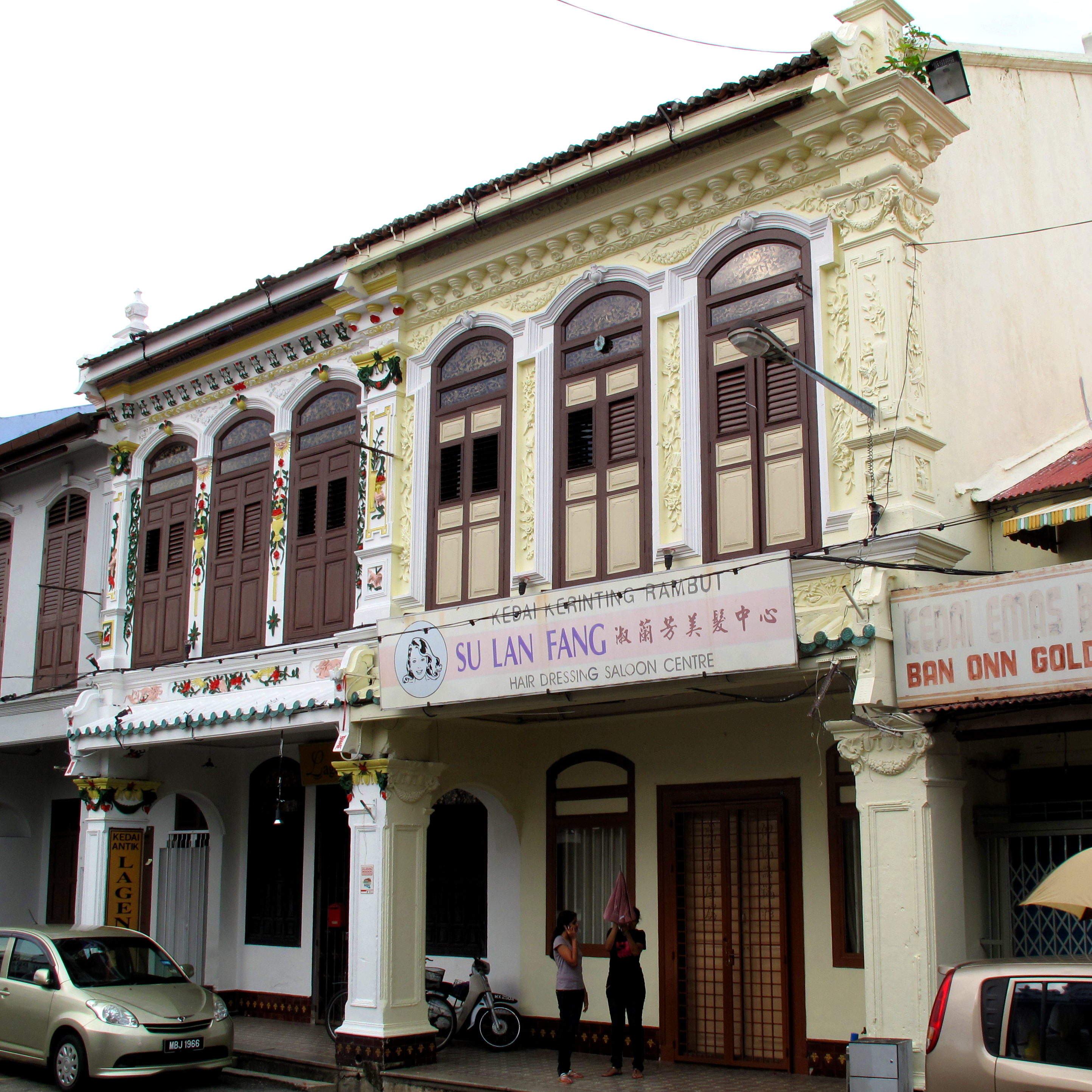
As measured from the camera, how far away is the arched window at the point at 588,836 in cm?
1352

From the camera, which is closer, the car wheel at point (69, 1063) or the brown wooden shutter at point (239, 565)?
the car wheel at point (69, 1063)

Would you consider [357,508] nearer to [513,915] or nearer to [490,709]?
[490,709]

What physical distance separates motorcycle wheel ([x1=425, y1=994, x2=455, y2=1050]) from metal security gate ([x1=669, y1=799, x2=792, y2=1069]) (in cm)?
251

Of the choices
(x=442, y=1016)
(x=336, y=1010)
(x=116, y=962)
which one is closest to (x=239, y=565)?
(x=116, y=962)

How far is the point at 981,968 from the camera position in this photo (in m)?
7.02

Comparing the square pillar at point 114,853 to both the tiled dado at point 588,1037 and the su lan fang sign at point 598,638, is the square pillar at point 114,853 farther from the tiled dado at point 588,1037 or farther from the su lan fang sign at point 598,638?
the su lan fang sign at point 598,638

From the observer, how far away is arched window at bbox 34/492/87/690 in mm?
17844

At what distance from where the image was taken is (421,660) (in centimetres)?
1224

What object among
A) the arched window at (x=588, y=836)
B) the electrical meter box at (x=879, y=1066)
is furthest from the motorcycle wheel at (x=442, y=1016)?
the electrical meter box at (x=879, y=1066)

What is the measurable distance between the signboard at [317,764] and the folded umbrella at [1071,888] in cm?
1028

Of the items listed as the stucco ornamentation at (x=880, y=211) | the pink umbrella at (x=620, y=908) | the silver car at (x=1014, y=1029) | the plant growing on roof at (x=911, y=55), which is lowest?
the silver car at (x=1014, y=1029)

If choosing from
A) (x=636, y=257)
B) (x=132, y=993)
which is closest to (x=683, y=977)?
(x=132, y=993)

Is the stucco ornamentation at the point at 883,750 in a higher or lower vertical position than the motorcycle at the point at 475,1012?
higher

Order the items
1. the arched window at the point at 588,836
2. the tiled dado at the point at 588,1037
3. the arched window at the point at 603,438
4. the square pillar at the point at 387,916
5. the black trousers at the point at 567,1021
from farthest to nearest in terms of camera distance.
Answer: the arched window at the point at 588,836, the tiled dado at the point at 588,1037, the square pillar at the point at 387,916, the arched window at the point at 603,438, the black trousers at the point at 567,1021
